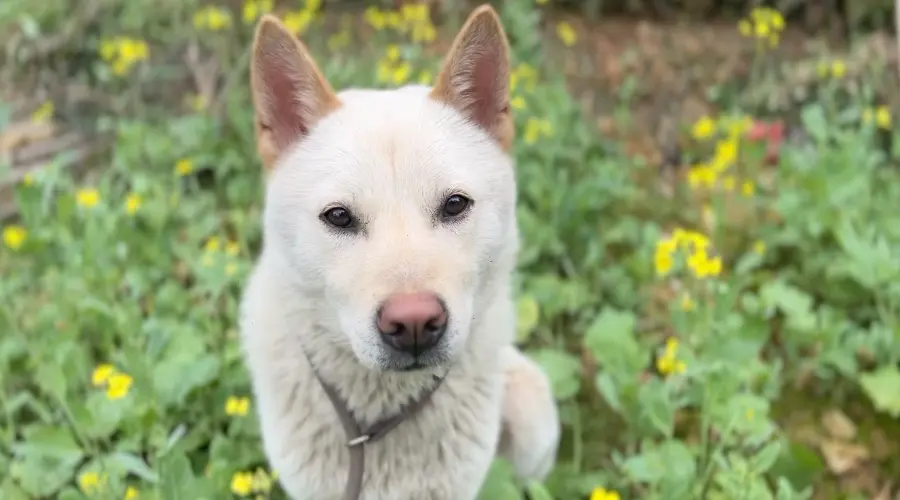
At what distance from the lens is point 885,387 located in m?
2.72

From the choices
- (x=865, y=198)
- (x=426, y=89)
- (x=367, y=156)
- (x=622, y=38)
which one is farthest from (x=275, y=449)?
(x=622, y=38)

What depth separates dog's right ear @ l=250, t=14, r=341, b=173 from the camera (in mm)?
1872

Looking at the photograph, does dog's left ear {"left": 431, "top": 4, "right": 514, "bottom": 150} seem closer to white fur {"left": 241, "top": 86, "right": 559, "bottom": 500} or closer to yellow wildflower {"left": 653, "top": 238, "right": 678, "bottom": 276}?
white fur {"left": 241, "top": 86, "right": 559, "bottom": 500}

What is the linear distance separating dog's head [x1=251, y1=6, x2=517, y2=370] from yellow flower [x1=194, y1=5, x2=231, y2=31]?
8.71ft

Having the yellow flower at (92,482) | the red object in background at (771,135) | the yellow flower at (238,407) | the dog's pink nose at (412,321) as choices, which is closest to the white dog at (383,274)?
the dog's pink nose at (412,321)

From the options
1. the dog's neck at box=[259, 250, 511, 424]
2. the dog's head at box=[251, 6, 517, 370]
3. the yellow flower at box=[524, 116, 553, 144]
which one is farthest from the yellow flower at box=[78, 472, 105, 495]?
the yellow flower at box=[524, 116, 553, 144]

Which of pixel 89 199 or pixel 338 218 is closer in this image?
pixel 338 218

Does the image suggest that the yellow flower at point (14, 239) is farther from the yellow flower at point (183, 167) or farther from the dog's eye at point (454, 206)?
the dog's eye at point (454, 206)

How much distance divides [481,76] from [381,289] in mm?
708

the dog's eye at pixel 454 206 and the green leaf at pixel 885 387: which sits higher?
the dog's eye at pixel 454 206

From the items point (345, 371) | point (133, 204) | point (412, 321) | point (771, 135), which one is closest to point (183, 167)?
point (133, 204)

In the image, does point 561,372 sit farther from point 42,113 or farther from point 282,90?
point 42,113

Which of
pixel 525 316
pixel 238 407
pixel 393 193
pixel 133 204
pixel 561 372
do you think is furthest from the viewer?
pixel 133 204

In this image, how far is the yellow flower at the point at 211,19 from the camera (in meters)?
4.32
